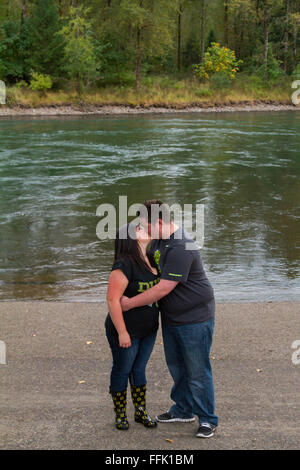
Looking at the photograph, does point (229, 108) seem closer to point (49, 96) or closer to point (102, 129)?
point (49, 96)

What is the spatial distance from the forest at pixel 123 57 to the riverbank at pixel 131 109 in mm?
706

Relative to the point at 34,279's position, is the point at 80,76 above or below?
above

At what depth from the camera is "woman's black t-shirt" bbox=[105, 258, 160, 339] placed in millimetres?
4258

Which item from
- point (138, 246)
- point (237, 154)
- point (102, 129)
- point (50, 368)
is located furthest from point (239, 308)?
point (102, 129)

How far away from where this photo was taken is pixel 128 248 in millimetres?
4242

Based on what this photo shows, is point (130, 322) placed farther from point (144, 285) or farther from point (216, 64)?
point (216, 64)

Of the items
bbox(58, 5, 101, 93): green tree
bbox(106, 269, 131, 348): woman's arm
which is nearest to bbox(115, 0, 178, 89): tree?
bbox(58, 5, 101, 93): green tree

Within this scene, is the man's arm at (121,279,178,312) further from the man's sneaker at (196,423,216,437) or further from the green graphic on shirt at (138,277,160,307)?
the man's sneaker at (196,423,216,437)

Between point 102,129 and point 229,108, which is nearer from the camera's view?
point 102,129

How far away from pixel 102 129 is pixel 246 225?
23.2 m

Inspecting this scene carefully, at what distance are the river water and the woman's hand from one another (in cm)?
418

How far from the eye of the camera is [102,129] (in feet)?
118

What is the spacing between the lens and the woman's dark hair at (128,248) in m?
4.24

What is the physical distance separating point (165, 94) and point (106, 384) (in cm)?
4743
